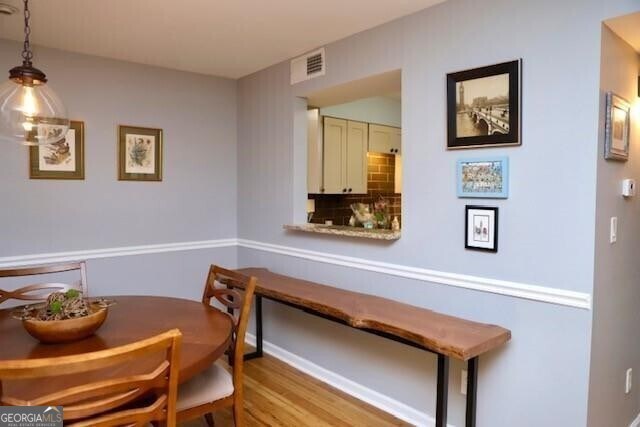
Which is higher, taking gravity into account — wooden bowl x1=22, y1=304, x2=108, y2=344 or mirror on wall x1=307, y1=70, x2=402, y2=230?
mirror on wall x1=307, y1=70, x2=402, y2=230

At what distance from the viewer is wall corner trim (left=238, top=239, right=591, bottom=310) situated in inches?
75.2

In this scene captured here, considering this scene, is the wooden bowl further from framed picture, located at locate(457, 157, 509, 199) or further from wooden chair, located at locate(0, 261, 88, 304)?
framed picture, located at locate(457, 157, 509, 199)

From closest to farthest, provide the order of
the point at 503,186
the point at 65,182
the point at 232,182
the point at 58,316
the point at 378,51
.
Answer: the point at 58,316 < the point at 503,186 < the point at 378,51 < the point at 65,182 < the point at 232,182

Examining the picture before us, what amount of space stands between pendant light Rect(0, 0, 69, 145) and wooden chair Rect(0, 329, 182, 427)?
1.20 metres

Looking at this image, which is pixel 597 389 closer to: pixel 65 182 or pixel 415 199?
pixel 415 199

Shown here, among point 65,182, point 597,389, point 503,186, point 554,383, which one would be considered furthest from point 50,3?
point 597,389

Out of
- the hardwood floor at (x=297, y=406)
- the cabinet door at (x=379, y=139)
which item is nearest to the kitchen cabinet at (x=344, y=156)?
the cabinet door at (x=379, y=139)

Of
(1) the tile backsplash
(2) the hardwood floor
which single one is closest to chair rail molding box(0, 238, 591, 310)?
(2) the hardwood floor

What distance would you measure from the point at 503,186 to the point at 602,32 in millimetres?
750

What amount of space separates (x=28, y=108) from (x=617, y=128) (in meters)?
2.65

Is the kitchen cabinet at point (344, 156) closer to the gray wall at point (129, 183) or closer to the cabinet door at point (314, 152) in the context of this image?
the cabinet door at point (314, 152)

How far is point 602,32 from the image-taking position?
181 cm

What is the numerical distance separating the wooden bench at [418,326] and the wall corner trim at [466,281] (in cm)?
18

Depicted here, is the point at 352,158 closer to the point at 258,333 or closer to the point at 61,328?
the point at 258,333
